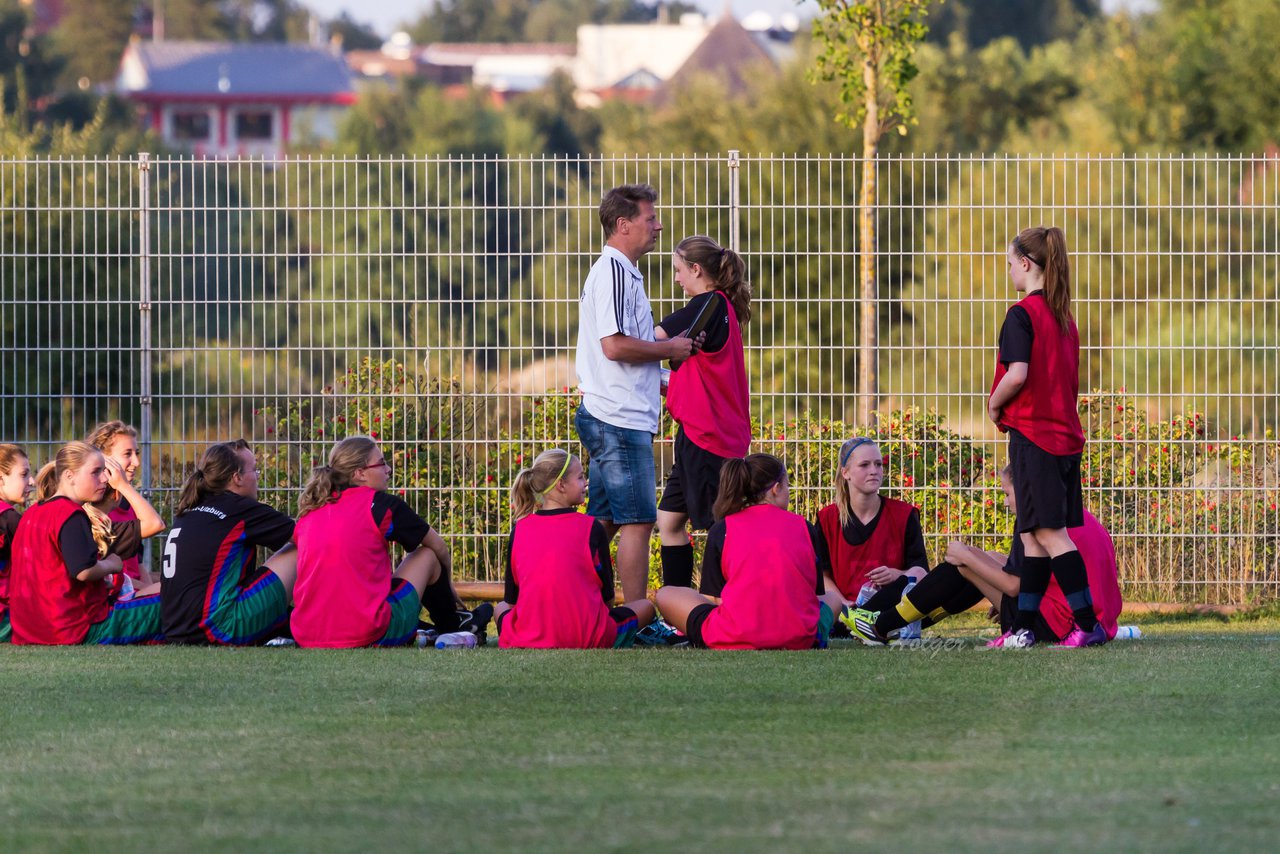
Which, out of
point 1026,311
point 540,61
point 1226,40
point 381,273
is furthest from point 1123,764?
point 540,61

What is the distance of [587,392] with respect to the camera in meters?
7.17

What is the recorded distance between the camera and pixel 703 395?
725 centimetres

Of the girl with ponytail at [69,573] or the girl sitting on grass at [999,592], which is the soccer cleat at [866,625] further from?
the girl with ponytail at [69,573]

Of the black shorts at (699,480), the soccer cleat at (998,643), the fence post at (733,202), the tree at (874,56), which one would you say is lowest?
the soccer cleat at (998,643)

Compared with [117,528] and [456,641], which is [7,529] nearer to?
[117,528]

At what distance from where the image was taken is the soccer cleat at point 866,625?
7152 mm

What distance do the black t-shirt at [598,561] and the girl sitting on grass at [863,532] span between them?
1.28 meters

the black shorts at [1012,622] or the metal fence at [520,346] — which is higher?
the metal fence at [520,346]

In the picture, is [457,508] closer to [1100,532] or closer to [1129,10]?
[1100,532]

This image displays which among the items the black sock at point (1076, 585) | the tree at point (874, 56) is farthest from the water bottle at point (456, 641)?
the tree at point (874, 56)

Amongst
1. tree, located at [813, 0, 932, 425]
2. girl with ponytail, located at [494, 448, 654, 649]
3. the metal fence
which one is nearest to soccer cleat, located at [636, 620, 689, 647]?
girl with ponytail, located at [494, 448, 654, 649]

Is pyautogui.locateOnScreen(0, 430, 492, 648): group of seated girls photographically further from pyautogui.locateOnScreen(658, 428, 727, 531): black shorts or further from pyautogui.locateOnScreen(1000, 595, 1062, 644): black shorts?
pyautogui.locateOnScreen(1000, 595, 1062, 644): black shorts

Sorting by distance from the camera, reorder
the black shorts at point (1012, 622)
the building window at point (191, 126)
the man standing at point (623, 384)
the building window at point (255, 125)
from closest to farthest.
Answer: the black shorts at point (1012, 622) → the man standing at point (623, 384) → the building window at point (255, 125) → the building window at point (191, 126)

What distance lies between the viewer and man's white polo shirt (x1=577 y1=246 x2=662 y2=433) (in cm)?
707
